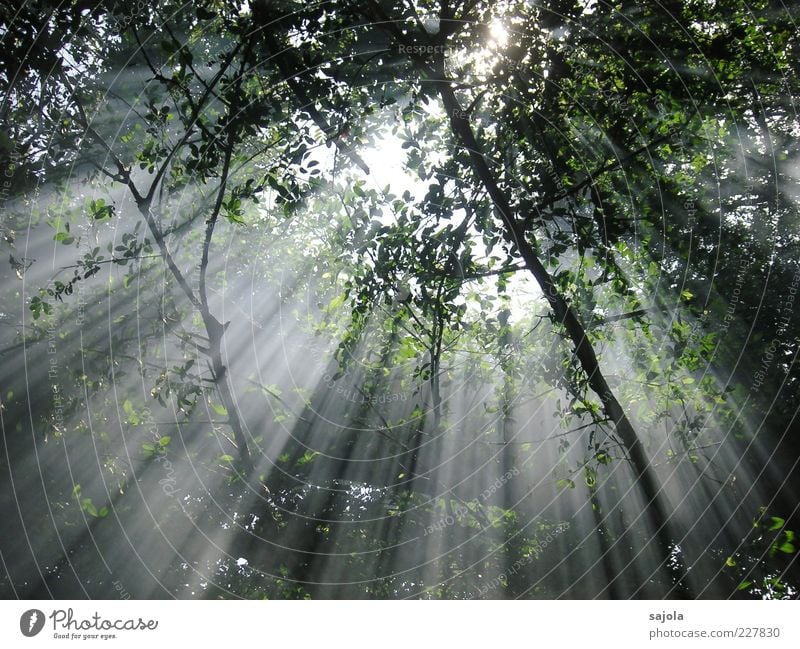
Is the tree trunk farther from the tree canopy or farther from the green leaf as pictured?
the green leaf

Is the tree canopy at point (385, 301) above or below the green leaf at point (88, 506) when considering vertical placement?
above

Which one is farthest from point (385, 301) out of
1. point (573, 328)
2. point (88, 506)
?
point (88, 506)

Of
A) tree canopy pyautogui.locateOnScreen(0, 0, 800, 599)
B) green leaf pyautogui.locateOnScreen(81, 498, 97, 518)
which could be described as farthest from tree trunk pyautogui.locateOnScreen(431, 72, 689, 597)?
green leaf pyautogui.locateOnScreen(81, 498, 97, 518)

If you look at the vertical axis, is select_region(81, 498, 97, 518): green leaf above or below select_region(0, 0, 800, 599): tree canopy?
below

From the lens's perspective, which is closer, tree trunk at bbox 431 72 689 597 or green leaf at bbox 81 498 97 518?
tree trunk at bbox 431 72 689 597

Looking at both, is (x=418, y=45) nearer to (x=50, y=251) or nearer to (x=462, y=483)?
(x=50, y=251)

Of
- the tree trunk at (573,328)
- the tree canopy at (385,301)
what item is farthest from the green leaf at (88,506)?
the tree trunk at (573,328)

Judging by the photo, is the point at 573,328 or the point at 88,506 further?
the point at 88,506

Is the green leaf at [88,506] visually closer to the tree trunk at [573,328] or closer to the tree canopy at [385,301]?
the tree canopy at [385,301]

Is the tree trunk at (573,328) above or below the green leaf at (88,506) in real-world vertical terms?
above

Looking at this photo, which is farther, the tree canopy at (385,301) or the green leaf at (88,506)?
the green leaf at (88,506)

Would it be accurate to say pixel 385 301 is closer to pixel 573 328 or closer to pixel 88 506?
pixel 573 328

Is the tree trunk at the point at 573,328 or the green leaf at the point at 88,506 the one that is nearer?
the tree trunk at the point at 573,328

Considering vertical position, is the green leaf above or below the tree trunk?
below
